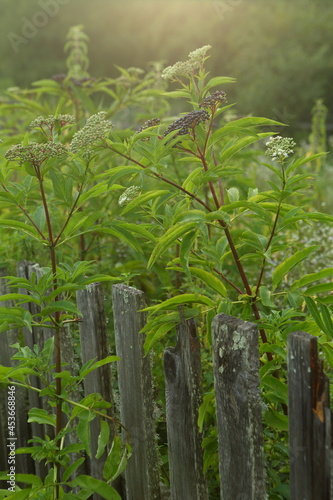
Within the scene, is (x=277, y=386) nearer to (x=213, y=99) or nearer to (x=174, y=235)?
(x=174, y=235)

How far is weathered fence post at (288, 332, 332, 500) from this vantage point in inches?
49.4

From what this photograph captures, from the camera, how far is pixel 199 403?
167cm

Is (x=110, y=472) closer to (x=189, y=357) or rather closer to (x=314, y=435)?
(x=189, y=357)

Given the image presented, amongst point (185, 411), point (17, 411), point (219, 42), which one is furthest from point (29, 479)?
point (219, 42)

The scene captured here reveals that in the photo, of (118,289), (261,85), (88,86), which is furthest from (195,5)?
(118,289)

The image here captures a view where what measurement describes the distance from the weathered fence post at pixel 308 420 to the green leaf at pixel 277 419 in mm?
230

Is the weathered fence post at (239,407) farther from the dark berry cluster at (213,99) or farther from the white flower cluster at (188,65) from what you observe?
the white flower cluster at (188,65)

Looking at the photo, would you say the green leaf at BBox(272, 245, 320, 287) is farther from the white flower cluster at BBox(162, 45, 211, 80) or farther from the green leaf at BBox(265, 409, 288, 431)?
the white flower cluster at BBox(162, 45, 211, 80)

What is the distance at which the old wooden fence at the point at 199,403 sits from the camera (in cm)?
128

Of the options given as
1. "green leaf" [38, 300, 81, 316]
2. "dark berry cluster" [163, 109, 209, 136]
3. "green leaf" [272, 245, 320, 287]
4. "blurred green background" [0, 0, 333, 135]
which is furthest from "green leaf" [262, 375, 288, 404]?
"blurred green background" [0, 0, 333, 135]

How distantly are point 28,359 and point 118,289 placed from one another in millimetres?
346

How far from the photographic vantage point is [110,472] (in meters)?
1.71

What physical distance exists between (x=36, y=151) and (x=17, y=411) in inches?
63.5

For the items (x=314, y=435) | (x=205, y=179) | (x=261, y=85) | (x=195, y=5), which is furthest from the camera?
(x=195, y=5)
